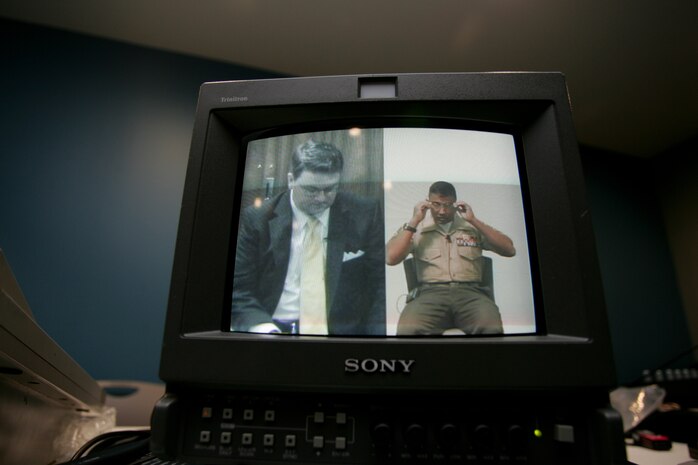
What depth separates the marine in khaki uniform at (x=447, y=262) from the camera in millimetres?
534

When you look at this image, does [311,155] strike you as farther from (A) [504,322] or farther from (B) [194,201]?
(A) [504,322]

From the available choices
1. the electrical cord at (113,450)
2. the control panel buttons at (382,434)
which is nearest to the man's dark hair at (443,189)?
the control panel buttons at (382,434)

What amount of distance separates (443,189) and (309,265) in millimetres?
220

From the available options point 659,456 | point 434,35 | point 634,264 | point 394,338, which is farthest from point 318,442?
point 634,264

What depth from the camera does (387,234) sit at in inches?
22.2

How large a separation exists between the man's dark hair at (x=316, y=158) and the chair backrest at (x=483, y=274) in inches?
6.9

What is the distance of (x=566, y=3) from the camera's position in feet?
4.70

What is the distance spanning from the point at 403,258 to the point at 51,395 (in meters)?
0.55

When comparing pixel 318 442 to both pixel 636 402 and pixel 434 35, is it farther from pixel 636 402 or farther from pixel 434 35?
pixel 434 35

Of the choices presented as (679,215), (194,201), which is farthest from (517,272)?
(679,215)

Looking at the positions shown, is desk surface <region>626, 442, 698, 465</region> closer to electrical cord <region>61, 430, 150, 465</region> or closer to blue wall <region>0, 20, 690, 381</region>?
electrical cord <region>61, 430, 150, 465</region>

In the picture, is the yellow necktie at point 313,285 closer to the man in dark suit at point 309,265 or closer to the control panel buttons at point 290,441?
the man in dark suit at point 309,265

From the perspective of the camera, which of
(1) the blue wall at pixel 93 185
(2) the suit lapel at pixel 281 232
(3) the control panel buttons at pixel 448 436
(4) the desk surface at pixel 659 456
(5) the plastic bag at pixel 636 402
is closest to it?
(3) the control panel buttons at pixel 448 436

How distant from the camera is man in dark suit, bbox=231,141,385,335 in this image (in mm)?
544
